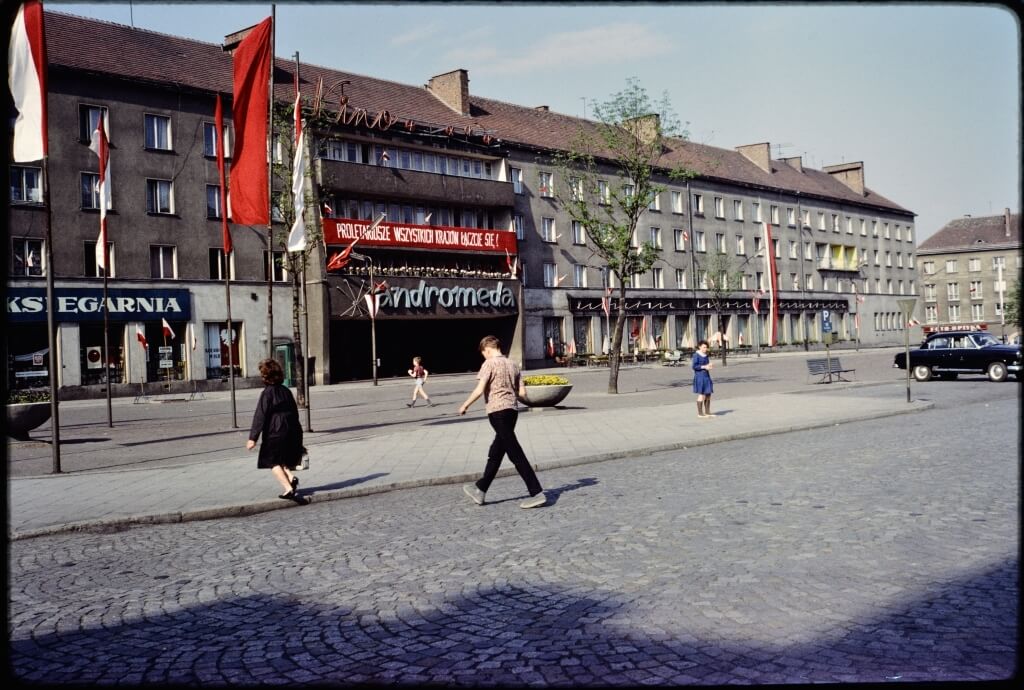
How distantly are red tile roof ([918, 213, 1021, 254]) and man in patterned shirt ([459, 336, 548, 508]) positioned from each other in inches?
4029

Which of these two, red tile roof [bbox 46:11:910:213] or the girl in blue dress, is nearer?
the girl in blue dress

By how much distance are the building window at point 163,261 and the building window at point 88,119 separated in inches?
196

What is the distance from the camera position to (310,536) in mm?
8445

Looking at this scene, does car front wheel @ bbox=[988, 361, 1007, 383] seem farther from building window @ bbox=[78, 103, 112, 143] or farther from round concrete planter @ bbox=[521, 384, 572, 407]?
building window @ bbox=[78, 103, 112, 143]

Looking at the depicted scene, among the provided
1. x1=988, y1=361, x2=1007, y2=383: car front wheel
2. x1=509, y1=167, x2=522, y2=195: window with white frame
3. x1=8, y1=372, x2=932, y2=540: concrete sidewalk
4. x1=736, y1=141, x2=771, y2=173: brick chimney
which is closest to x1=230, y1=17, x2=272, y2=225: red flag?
x1=8, y1=372, x2=932, y2=540: concrete sidewalk

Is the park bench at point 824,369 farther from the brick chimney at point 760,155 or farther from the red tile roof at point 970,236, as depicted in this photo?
the red tile roof at point 970,236

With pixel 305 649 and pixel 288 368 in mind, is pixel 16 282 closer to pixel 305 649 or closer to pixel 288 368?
pixel 288 368

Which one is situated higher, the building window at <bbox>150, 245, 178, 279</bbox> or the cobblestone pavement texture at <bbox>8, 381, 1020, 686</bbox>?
the building window at <bbox>150, 245, 178, 279</bbox>

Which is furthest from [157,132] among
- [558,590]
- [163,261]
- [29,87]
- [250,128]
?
[558,590]

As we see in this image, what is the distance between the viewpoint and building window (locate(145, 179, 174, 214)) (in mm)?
38312

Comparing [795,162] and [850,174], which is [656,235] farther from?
[850,174]

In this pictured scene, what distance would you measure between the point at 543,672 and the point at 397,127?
1775 inches

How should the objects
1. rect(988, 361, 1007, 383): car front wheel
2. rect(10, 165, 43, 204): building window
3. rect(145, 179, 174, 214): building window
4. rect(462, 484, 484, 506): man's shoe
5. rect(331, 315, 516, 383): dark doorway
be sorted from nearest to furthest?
rect(462, 484, 484, 506): man's shoe
rect(988, 361, 1007, 383): car front wheel
rect(10, 165, 43, 204): building window
rect(145, 179, 174, 214): building window
rect(331, 315, 516, 383): dark doorway

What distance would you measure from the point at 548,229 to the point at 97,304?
90.5 feet
